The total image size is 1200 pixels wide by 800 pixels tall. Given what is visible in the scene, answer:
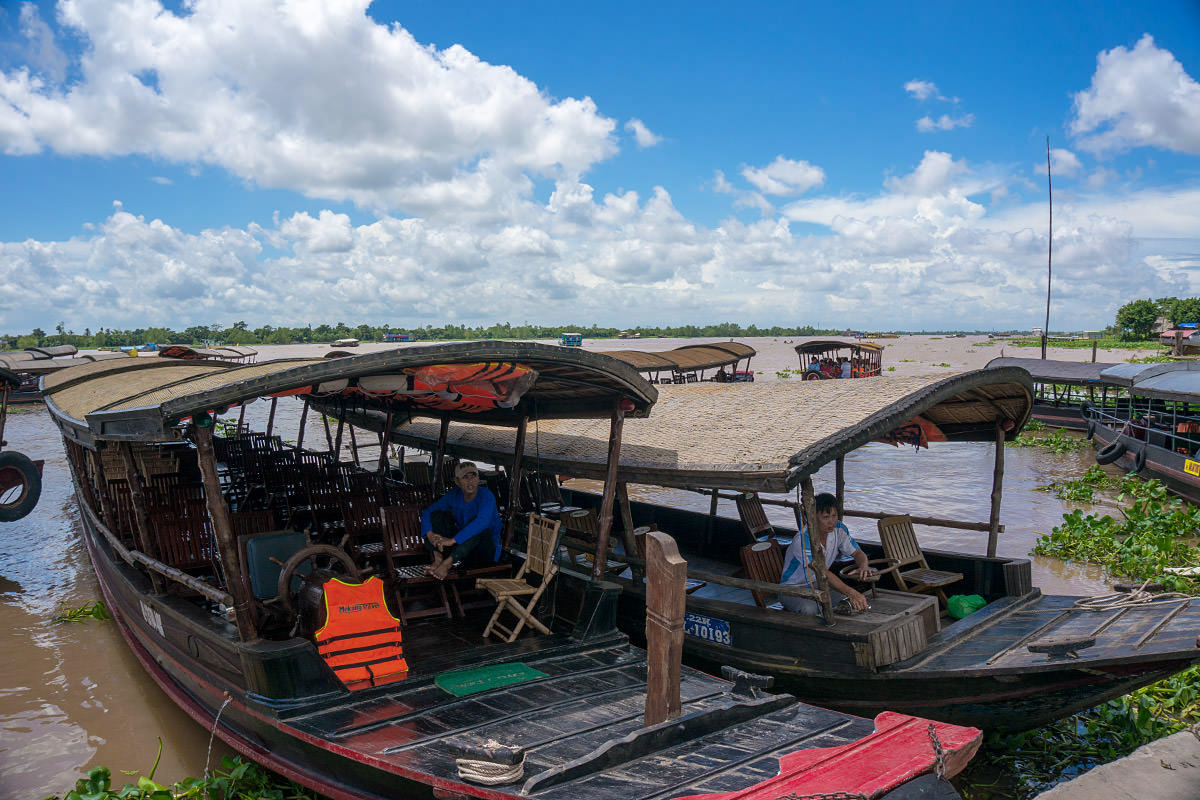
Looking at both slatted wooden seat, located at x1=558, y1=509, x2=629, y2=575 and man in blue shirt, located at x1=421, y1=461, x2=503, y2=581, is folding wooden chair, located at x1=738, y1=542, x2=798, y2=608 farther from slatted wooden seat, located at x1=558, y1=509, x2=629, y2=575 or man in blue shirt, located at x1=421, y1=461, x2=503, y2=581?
man in blue shirt, located at x1=421, y1=461, x2=503, y2=581

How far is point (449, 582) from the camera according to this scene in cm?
638

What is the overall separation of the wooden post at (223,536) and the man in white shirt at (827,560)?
3.76 m

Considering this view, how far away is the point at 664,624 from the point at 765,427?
8.10 ft

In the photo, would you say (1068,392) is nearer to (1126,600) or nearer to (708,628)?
(1126,600)

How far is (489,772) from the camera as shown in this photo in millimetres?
3418

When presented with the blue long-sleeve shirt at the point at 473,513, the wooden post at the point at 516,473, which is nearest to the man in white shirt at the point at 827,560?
the blue long-sleeve shirt at the point at 473,513

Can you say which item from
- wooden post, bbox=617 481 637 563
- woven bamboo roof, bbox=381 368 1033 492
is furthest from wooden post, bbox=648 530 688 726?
wooden post, bbox=617 481 637 563

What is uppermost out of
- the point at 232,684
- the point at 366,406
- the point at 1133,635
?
the point at 366,406

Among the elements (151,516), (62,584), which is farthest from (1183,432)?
(62,584)

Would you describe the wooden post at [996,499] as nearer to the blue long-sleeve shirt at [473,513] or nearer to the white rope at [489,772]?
the blue long-sleeve shirt at [473,513]

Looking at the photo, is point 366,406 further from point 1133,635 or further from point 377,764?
point 1133,635

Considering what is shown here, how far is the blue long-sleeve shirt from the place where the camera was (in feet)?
21.0

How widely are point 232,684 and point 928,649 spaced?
489 centimetres

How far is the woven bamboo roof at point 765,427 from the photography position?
16.7 feet
